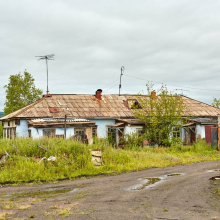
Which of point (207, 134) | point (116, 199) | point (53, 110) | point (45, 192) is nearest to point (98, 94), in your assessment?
point (53, 110)

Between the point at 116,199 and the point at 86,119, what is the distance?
1709 centimetres

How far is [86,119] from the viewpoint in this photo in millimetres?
23516

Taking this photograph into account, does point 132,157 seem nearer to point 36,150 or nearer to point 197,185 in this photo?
point 36,150

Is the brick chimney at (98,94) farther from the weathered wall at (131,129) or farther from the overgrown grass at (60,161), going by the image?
the overgrown grass at (60,161)

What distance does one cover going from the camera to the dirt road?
17.7ft

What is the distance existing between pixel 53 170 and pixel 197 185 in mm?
5311

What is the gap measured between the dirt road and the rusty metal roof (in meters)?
14.0

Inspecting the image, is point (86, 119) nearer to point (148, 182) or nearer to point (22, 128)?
point (22, 128)

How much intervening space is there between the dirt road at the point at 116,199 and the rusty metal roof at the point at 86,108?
14.0m

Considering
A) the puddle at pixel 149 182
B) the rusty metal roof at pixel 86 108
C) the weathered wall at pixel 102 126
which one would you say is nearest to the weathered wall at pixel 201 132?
the rusty metal roof at pixel 86 108

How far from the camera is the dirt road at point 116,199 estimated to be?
5.39m

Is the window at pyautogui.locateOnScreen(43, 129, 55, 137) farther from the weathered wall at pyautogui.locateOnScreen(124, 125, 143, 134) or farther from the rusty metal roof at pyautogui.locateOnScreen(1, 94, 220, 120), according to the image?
the weathered wall at pyautogui.locateOnScreen(124, 125, 143, 134)

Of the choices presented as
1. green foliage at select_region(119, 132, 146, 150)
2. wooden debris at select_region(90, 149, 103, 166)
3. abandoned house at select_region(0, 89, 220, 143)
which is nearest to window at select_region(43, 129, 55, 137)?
abandoned house at select_region(0, 89, 220, 143)

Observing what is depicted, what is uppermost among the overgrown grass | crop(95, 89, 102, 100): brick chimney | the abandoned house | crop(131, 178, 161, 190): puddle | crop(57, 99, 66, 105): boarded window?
crop(95, 89, 102, 100): brick chimney
